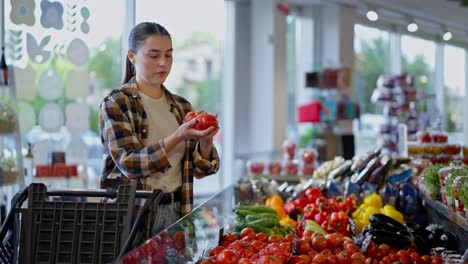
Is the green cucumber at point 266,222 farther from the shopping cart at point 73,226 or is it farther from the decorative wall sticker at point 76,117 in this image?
the decorative wall sticker at point 76,117

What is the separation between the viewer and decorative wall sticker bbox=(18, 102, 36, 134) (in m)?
6.52

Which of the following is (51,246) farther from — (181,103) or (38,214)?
(181,103)

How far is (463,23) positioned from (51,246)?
33.1 feet

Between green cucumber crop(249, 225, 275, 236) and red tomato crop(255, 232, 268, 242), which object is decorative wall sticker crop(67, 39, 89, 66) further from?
red tomato crop(255, 232, 268, 242)

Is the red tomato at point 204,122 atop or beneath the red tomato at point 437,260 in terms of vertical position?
atop

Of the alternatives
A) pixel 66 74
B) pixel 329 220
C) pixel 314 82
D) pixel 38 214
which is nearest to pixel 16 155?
pixel 66 74

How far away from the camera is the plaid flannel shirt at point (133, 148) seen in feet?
12.1

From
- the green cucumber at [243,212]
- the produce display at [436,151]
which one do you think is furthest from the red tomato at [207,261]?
the produce display at [436,151]

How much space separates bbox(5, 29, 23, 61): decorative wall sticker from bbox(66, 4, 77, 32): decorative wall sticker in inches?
13.6

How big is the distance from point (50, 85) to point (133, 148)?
134 inches

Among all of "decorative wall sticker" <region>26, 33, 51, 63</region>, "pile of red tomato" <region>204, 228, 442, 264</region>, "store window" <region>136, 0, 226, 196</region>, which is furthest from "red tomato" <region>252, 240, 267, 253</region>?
"store window" <region>136, 0, 226, 196</region>

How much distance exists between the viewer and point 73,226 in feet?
11.2

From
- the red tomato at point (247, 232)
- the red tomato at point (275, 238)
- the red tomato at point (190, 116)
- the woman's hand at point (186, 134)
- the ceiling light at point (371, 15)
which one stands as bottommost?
the red tomato at point (275, 238)

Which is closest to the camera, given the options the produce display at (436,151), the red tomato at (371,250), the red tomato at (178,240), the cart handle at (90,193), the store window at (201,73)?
the red tomato at (178,240)
